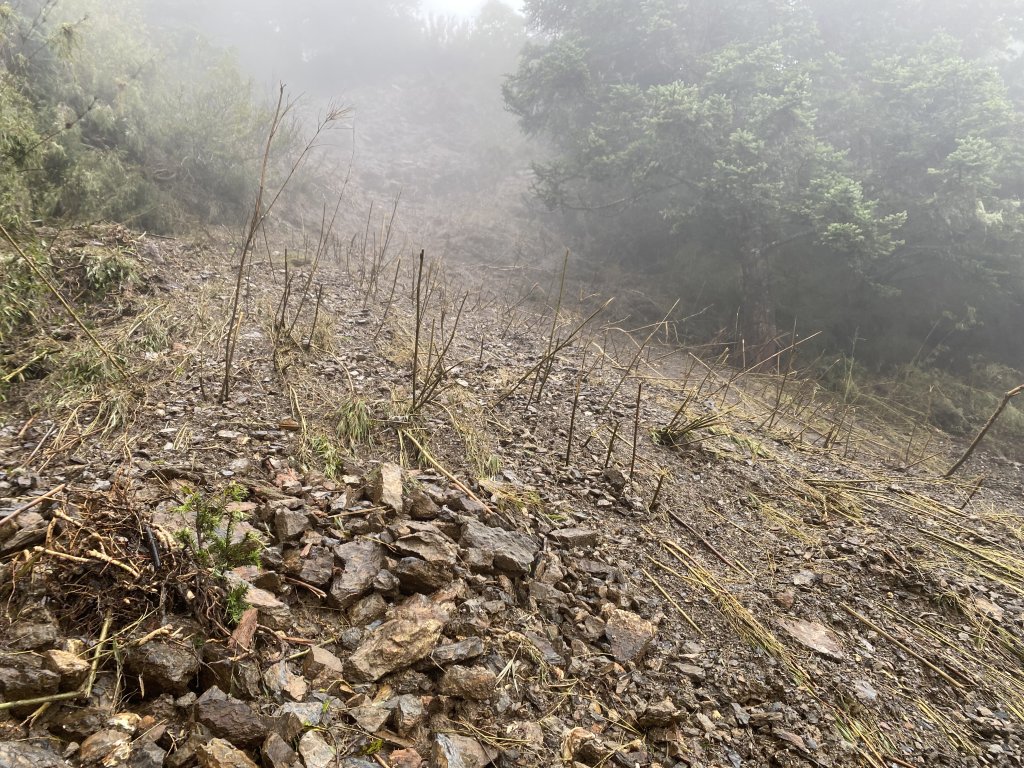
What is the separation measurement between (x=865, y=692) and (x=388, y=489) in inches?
72.1

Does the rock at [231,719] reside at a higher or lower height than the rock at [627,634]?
higher

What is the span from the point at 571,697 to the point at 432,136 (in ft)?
47.3

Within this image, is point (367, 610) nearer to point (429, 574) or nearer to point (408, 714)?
point (429, 574)

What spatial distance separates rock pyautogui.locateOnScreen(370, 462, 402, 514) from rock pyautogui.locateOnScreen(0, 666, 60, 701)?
1044 millimetres

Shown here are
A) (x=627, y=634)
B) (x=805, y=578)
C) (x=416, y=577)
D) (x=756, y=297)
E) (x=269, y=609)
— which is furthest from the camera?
(x=756, y=297)

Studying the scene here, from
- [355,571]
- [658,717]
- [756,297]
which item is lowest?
[658,717]

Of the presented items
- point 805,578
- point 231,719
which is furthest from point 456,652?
point 805,578

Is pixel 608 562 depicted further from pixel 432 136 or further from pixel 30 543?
pixel 432 136

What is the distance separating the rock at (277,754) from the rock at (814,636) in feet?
5.81

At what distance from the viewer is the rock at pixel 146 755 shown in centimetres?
100

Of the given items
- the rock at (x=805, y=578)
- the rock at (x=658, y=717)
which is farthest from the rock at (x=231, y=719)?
the rock at (x=805, y=578)

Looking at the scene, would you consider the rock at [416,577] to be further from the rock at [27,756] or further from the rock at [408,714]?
the rock at [27,756]

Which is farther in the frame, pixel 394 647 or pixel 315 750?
pixel 394 647

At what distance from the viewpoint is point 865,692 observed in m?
1.81
